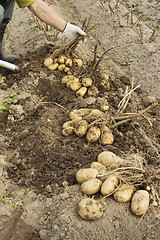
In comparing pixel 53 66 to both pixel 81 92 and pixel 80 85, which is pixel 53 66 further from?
pixel 81 92

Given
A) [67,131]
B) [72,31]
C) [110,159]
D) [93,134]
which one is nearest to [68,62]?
[72,31]

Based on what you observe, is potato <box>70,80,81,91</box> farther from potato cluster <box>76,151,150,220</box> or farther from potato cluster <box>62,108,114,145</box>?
potato cluster <box>76,151,150,220</box>

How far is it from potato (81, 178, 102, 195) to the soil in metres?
0.07

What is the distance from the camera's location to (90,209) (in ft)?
5.87

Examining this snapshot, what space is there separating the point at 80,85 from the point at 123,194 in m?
1.49

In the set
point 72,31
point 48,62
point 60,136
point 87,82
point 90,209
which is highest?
point 72,31

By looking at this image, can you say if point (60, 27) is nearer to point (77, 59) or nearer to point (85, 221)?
point (77, 59)

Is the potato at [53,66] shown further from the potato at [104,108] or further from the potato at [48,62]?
the potato at [104,108]

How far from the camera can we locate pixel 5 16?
3.16m

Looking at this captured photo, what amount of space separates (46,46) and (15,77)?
68 centimetres

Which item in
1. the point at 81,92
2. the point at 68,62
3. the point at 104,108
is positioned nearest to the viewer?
the point at 104,108

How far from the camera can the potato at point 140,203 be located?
186 cm

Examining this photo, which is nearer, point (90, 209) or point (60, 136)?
point (90, 209)

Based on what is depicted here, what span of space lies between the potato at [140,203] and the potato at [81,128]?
0.80m
